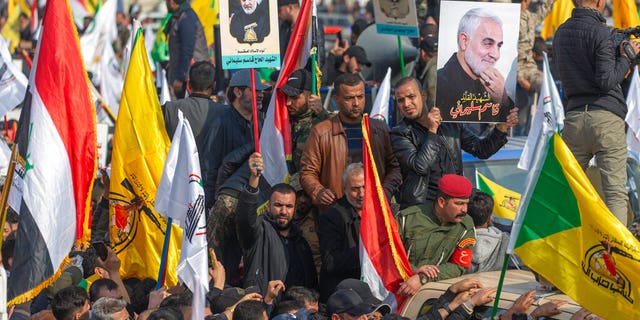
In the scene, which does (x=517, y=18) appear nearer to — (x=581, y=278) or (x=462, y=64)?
(x=462, y=64)

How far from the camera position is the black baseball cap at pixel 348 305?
8.47 meters

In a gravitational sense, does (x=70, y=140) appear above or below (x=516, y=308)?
above

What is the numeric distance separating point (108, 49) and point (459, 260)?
30.9ft

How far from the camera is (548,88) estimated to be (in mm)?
11375

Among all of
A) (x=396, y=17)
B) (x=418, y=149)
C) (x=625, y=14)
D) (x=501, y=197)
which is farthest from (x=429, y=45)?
(x=418, y=149)

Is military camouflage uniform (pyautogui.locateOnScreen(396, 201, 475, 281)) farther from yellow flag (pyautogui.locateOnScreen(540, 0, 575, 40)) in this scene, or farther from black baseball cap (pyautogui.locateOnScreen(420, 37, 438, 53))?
yellow flag (pyautogui.locateOnScreen(540, 0, 575, 40))

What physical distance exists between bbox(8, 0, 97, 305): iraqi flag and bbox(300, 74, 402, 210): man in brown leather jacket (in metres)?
1.64

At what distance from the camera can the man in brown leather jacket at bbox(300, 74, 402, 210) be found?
10.2m

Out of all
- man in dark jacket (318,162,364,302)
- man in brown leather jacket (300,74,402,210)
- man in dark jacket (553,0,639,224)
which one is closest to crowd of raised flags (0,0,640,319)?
man in dark jacket (318,162,364,302)

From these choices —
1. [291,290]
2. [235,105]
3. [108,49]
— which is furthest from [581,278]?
[108,49]

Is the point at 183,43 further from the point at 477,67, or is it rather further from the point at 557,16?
the point at 477,67

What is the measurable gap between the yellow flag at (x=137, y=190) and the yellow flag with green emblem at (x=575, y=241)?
3546mm

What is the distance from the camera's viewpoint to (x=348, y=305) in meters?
8.51

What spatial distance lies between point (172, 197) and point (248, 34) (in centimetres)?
199
